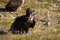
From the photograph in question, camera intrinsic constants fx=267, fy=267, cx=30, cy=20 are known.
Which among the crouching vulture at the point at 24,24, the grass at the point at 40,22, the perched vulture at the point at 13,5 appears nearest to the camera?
the grass at the point at 40,22

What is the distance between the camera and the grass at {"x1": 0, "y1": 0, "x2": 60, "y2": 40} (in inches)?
611

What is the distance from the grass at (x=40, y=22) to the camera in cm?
1551

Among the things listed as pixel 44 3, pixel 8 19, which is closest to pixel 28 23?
pixel 8 19

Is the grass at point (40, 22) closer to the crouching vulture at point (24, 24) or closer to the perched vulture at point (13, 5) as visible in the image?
the crouching vulture at point (24, 24)

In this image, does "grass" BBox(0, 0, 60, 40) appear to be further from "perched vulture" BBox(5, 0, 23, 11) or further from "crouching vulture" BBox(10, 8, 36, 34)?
"perched vulture" BBox(5, 0, 23, 11)

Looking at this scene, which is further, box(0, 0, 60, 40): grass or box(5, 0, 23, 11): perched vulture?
box(5, 0, 23, 11): perched vulture

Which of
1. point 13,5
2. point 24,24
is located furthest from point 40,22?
point 24,24

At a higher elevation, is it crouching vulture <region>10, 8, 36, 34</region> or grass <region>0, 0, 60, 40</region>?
crouching vulture <region>10, 8, 36, 34</region>

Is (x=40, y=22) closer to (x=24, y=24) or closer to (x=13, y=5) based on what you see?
(x=13, y=5)

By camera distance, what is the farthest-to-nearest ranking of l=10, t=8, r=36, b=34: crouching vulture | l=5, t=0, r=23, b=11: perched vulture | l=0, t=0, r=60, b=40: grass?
1. l=5, t=0, r=23, b=11: perched vulture
2. l=10, t=8, r=36, b=34: crouching vulture
3. l=0, t=0, r=60, b=40: grass

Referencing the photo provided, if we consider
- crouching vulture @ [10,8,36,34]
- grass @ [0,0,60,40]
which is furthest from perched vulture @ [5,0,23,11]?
crouching vulture @ [10,8,36,34]

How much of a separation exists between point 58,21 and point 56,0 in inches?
357

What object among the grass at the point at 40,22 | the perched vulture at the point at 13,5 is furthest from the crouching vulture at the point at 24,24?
the perched vulture at the point at 13,5

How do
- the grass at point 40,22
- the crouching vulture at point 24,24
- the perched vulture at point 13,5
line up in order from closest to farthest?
the grass at point 40,22 → the crouching vulture at point 24,24 → the perched vulture at point 13,5
